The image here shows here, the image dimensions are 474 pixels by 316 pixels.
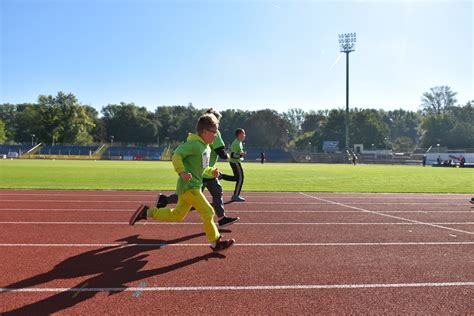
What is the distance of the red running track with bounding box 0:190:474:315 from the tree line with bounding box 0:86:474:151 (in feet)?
348

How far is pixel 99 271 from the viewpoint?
4.82m

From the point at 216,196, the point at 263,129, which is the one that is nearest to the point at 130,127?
the point at 263,129

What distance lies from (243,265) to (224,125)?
125783 millimetres

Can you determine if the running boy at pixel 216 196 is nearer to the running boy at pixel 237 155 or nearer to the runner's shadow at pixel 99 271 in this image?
the runner's shadow at pixel 99 271

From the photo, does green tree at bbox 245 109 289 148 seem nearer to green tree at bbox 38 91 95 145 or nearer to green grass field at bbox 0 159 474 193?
green tree at bbox 38 91 95 145

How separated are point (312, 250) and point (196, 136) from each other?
2432mm

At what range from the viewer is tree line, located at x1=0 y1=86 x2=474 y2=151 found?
107m

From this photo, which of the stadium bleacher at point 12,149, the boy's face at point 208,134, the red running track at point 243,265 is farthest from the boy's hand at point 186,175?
the stadium bleacher at point 12,149

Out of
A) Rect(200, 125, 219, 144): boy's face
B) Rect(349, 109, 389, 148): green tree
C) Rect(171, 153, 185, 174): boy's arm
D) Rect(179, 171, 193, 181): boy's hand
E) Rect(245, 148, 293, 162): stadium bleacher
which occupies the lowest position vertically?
Rect(245, 148, 293, 162): stadium bleacher

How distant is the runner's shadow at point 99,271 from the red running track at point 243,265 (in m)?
0.01

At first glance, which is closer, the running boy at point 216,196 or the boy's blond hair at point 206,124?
the boy's blond hair at point 206,124

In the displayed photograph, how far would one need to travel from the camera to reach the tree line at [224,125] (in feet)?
350

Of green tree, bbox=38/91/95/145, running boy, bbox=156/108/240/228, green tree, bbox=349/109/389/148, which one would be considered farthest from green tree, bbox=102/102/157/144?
running boy, bbox=156/108/240/228

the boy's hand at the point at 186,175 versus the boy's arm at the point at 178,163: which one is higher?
the boy's arm at the point at 178,163
